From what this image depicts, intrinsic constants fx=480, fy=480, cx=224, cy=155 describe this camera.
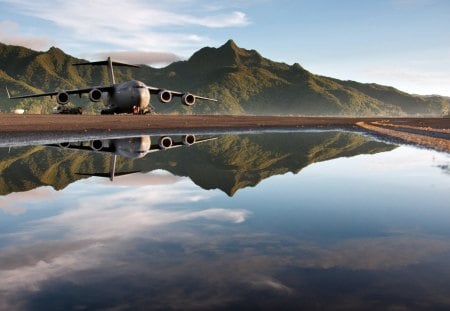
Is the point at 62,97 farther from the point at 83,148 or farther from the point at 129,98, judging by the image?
the point at 83,148

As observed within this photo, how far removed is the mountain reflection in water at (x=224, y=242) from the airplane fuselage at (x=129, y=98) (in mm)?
52725

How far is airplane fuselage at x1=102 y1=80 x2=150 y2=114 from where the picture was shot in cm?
6775

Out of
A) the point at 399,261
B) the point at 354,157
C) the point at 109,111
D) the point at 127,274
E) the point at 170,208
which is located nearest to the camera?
the point at 127,274

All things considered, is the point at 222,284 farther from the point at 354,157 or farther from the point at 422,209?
the point at 354,157

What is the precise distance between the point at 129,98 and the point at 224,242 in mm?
63153

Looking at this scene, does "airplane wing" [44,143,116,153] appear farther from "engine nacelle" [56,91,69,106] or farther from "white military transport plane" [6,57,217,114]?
"engine nacelle" [56,91,69,106]

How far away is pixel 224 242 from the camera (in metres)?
7.57

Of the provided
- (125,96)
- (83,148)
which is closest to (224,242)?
(83,148)

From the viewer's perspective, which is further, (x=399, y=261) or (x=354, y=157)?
(x=354, y=157)

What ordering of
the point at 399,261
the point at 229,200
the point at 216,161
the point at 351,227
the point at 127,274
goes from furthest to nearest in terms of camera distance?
1. the point at 216,161
2. the point at 229,200
3. the point at 351,227
4. the point at 399,261
5. the point at 127,274

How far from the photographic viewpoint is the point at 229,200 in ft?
38.1

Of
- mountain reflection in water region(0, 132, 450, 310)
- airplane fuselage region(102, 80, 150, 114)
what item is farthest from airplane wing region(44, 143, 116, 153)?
airplane fuselage region(102, 80, 150, 114)

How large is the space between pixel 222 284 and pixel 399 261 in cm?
265

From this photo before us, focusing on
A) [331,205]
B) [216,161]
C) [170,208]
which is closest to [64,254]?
[170,208]
